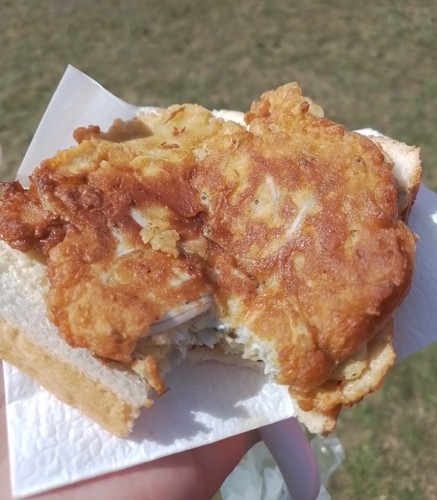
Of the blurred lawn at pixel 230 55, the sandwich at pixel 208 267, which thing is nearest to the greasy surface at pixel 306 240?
the sandwich at pixel 208 267

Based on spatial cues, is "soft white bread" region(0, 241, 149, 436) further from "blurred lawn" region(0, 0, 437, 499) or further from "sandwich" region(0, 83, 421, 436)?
"blurred lawn" region(0, 0, 437, 499)

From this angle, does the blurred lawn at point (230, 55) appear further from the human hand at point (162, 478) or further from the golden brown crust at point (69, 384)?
the golden brown crust at point (69, 384)

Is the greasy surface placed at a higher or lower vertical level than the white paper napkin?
higher

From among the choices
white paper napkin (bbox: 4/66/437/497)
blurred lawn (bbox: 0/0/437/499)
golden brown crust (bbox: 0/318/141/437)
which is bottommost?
blurred lawn (bbox: 0/0/437/499)

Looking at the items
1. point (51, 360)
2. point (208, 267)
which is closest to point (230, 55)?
point (208, 267)

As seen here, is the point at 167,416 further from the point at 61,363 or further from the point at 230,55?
the point at 230,55

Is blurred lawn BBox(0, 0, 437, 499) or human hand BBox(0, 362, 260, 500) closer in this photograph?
human hand BBox(0, 362, 260, 500)

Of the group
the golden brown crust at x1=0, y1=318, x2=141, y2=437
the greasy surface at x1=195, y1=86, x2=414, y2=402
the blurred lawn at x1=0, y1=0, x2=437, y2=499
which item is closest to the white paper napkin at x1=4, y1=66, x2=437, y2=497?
the golden brown crust at x1=0, y1=318, x2=141, y2=437
